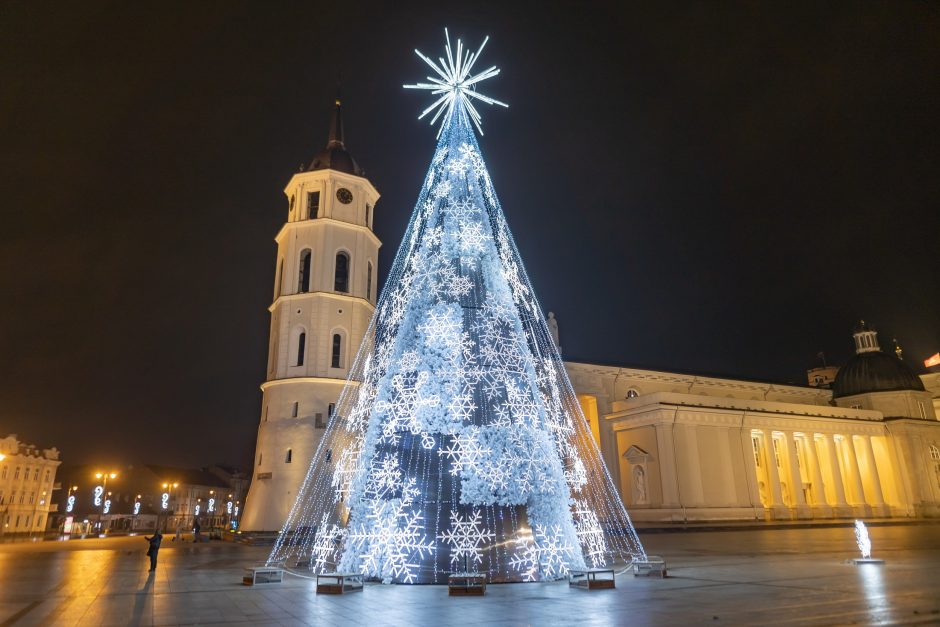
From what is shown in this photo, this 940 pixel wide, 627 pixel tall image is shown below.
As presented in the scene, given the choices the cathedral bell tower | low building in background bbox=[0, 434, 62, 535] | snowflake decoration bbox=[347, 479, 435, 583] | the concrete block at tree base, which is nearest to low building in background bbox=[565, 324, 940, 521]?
the cathedral bell tower

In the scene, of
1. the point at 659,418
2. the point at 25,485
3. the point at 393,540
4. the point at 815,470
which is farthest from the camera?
the point at 25,485

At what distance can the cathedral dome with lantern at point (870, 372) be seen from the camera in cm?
Answer: 6328

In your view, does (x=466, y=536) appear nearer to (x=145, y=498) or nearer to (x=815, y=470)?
(x=815, y=470)

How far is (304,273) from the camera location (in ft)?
134

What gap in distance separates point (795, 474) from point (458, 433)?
4635 centimetres

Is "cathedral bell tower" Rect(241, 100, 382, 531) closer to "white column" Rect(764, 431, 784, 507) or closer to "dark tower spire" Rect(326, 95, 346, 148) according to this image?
"dark tower spire" Rect(326, 95, 346, 148)

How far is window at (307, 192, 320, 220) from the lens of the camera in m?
41.7

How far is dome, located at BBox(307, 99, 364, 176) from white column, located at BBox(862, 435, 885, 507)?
52.4m

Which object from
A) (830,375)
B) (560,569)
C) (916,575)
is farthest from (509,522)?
(830,375)

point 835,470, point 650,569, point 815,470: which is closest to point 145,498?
point 815,470

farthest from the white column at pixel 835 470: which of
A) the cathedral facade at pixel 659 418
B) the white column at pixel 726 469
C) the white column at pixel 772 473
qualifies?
the white column at pixel 726 469

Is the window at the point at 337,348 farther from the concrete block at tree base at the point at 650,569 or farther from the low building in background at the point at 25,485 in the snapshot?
the low building in background at the point at 25,485

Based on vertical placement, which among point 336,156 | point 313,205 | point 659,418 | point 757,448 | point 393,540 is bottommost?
point 393,540

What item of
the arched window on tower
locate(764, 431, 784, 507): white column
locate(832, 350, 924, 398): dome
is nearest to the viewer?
the arched window on tower
